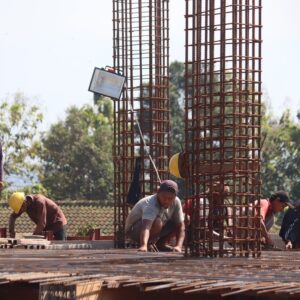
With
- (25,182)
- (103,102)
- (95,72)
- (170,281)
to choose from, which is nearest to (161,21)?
(95,72)

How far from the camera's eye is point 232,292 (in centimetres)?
1102

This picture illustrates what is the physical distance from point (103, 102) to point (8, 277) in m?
63.9

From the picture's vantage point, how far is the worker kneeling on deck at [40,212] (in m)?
24.0

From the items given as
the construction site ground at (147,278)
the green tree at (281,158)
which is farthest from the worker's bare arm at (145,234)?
the green tree at (281,158)

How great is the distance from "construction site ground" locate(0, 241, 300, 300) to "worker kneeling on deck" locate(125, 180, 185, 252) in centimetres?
266

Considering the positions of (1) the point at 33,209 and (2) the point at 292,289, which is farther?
(1) the point at 33,209

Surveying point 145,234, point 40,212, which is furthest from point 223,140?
point 40,212

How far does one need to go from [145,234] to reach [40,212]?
20.9 ft

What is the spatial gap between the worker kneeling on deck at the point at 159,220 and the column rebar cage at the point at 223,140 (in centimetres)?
127

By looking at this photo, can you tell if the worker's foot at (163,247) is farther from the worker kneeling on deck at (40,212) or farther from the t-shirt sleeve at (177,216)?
the worker kneeling on deck at (40,212)

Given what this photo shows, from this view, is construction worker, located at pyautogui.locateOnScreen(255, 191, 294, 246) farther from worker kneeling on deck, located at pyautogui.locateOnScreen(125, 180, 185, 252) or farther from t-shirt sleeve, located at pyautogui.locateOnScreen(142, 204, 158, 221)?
t-shirt sleeve, located at pyautogui.locateOnScreen(142, 204, 158, 221)

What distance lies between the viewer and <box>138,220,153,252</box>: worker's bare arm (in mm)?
17812

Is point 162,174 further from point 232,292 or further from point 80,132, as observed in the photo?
A: point 80,132

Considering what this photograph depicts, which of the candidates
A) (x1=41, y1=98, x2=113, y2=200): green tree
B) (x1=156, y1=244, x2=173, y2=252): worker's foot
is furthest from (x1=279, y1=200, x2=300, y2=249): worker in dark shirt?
(x1=41, y1=98, x2=113, y2=200): green tree
